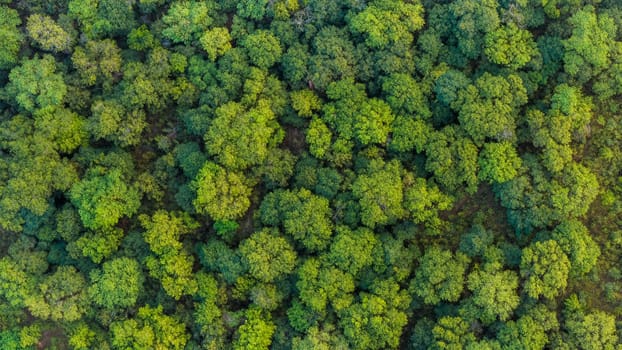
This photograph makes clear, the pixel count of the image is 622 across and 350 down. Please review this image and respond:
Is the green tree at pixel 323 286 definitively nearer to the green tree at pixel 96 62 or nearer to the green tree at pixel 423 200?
the green tree at pixel 423 200

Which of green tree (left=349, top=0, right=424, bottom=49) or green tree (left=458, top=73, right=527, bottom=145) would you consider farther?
green tree (left=349, top=0, right=424, bottom=49)

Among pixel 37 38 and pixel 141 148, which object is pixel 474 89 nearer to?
pixel 141 148

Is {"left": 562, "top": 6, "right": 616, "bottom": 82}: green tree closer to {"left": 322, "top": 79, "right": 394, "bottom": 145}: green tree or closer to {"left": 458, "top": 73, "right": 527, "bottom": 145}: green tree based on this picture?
{"left": 458, "top": 73, "right": 527, "bottom": 145}: green tree

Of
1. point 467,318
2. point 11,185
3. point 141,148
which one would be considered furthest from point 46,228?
point 467,318

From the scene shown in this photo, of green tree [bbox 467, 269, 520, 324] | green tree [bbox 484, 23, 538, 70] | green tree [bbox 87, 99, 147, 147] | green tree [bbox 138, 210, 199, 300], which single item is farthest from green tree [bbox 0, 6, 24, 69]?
green tree [bbox 467, 269, 520, 324]

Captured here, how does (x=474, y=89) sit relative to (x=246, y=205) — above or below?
above

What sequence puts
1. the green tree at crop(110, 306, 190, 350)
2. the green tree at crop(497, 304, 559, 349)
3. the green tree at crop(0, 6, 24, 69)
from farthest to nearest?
the green tree at crop(0, 6, 24, 69), the green tree at crop(110, 306, 190, 350), the green tree at crop(497, 304, 559, 349)
